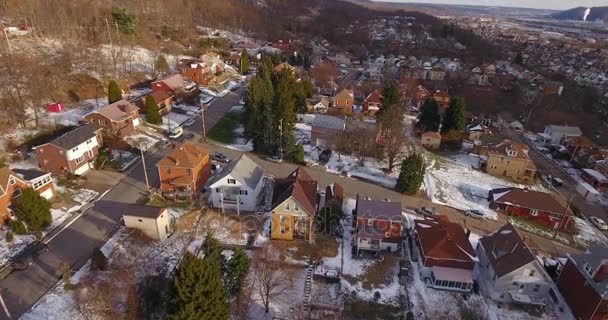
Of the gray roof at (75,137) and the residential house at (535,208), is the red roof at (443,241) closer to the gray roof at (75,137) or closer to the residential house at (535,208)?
the residential house at (535,208)

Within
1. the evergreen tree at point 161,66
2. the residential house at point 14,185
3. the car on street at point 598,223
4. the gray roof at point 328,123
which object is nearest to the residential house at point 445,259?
the car on street at point 598,223

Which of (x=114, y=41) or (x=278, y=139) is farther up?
(x=114, y=41)

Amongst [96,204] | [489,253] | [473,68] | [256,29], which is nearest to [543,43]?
[473,68]

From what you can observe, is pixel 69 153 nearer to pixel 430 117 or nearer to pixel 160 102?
pixel 160 102

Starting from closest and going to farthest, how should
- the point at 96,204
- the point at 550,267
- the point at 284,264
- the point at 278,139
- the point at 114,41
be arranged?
the point at 284,264 → the point at 550,267 → the point at 96,204 → the point at 278,139 → the point at 114,41

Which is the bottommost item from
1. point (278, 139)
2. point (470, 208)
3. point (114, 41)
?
point (470, 208)

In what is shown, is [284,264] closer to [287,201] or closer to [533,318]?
[287,201]

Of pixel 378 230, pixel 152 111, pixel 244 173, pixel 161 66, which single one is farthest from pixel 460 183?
pixel 161 66
